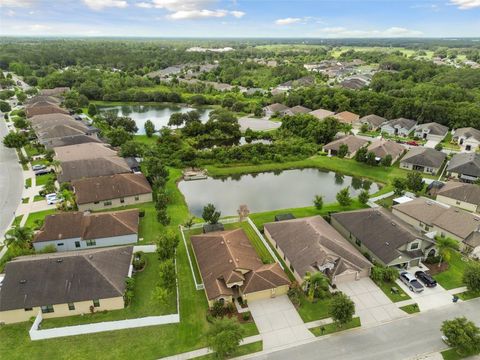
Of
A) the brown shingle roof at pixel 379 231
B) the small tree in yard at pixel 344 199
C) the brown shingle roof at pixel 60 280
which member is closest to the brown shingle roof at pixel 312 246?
the brown shingle roof at pixel 379 231

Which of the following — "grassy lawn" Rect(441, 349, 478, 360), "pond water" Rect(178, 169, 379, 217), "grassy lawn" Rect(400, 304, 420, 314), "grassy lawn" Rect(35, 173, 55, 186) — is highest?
"grassy lawn" Rect(441, 349, 478, 360)

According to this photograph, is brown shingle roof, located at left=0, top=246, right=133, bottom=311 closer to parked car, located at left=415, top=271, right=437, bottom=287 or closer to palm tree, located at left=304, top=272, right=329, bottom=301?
palm tree, located at left=304, top=272, right=329, bottom=301

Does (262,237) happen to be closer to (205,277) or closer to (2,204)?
(205,277)

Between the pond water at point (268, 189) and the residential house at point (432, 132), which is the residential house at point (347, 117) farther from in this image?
the pond water at point (268, 189)

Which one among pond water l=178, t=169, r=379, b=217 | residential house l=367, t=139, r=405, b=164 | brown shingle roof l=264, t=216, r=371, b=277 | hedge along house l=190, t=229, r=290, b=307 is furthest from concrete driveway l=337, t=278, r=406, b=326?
residential house l=367, t=139, r=405, b=164

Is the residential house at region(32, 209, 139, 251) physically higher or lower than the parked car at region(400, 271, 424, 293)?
higher

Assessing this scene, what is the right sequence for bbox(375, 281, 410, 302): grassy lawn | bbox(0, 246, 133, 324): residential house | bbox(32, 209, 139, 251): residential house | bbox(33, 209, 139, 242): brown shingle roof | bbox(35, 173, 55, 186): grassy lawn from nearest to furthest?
bbox(0, 246, 133, 324): residential house
bbox(375, 281, 410, 302): grassy lawn
bbox(32, 209, 139, 251): residential house
bbox(33, 209, 139, 242): brown shingle roof
bbox(35, 173, 55, 186): grassy lawn

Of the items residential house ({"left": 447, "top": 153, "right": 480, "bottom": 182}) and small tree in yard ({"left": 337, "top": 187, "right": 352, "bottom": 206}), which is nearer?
small tree in yard ({"left": 337, "top": 187, "right": 352, "bottom": 206})
